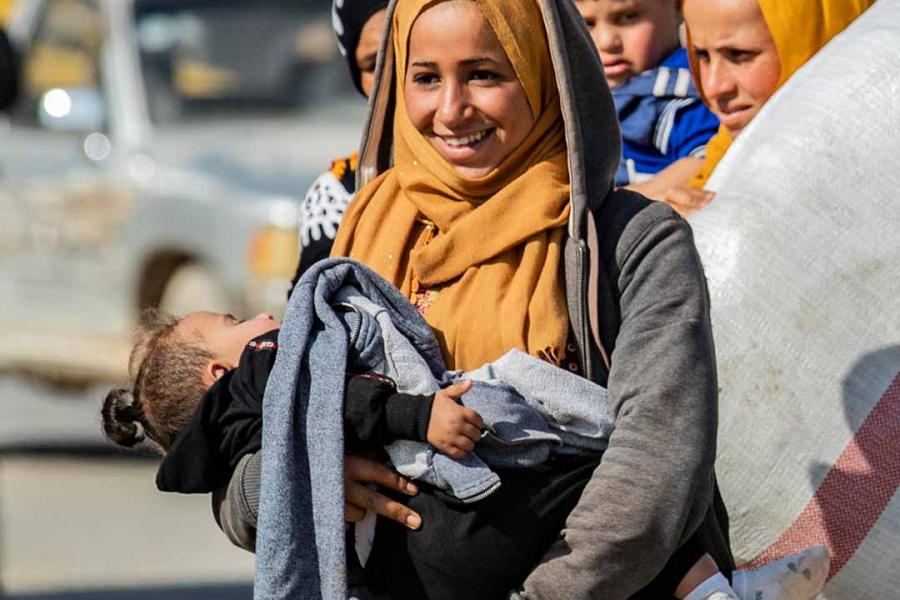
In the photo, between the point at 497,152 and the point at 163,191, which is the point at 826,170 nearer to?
the point at 497,152

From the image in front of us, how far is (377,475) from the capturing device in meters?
2.72

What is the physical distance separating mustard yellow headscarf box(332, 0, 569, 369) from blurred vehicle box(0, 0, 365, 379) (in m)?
5.80

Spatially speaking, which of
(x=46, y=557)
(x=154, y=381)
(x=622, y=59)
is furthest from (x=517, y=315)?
(x=46, y=557)

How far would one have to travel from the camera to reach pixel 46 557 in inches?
328

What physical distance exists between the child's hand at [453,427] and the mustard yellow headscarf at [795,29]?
1.13 metres

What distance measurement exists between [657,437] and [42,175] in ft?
23.3

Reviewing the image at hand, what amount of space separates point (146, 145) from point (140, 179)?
167mm

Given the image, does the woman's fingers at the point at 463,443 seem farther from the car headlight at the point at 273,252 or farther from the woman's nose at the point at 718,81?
the car headlight at the point at 273,252

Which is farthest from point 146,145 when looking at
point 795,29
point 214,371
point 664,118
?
point 214,371

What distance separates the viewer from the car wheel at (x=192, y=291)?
902 centimetres

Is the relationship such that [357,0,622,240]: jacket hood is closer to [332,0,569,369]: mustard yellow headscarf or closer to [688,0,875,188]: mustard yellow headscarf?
[332,0,569,369]: mustard yellow headscarf

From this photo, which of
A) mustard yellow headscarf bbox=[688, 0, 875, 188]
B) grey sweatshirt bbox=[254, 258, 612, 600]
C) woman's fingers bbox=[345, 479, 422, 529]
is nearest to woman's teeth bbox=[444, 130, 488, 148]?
grey sweatshirt bbox=[254, 258, 612, 600]

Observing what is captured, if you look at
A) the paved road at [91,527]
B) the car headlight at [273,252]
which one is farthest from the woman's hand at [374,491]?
the car headlight at [273,252]

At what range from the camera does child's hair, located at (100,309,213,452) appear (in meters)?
2.95
